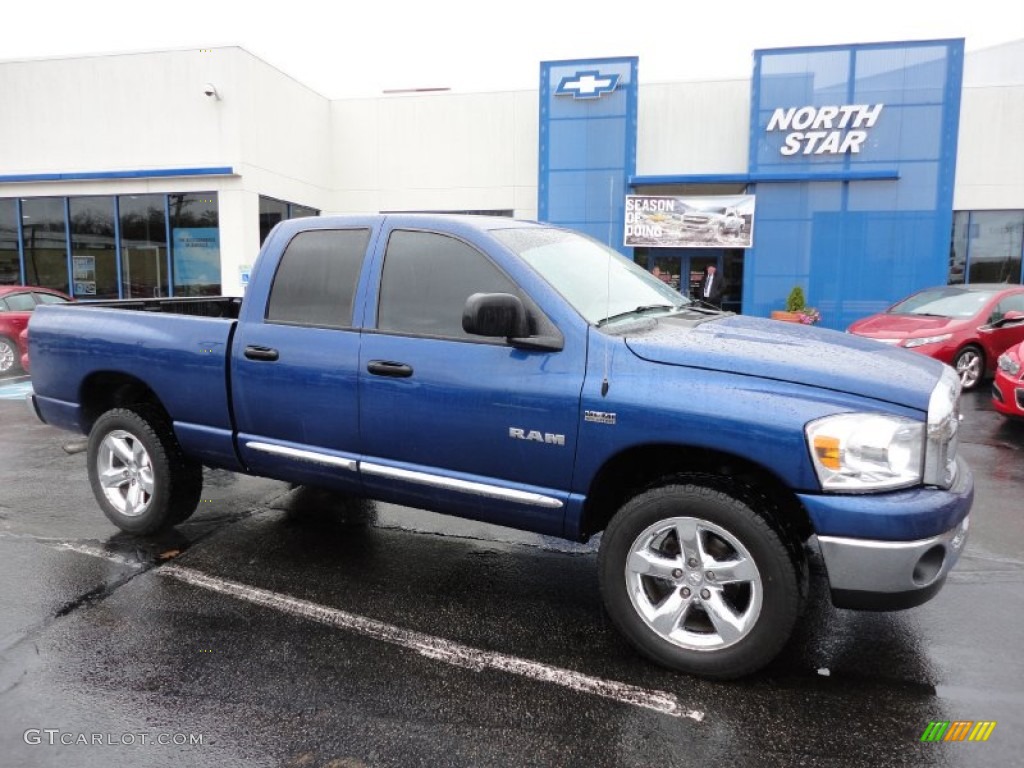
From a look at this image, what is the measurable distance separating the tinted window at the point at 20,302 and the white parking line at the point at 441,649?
33.1 ft

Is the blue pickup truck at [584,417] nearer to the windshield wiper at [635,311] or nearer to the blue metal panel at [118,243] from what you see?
the windshield wiper at [635,311]

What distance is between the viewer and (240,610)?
3.76 metres

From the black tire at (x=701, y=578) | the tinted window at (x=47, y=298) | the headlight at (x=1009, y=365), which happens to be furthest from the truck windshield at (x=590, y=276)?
the tinted window at (x=47, y=298)

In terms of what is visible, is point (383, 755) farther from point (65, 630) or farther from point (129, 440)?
point (129, 440)

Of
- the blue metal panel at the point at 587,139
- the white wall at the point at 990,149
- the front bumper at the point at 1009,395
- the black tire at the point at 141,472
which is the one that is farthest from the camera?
the blue metal panel at the point at 587,139

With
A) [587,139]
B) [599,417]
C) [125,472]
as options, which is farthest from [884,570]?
[587,139]

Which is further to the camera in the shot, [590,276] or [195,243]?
[195,243]

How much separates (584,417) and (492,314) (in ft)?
1.98

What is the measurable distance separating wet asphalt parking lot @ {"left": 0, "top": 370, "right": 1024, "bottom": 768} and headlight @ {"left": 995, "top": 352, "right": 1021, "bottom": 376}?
3548mm

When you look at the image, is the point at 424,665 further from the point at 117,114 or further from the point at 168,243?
the point at 117,114

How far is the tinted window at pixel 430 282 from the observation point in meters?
3.64

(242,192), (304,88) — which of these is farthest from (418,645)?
(304,88)

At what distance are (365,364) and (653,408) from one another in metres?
1.53

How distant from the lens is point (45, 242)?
1805cm
